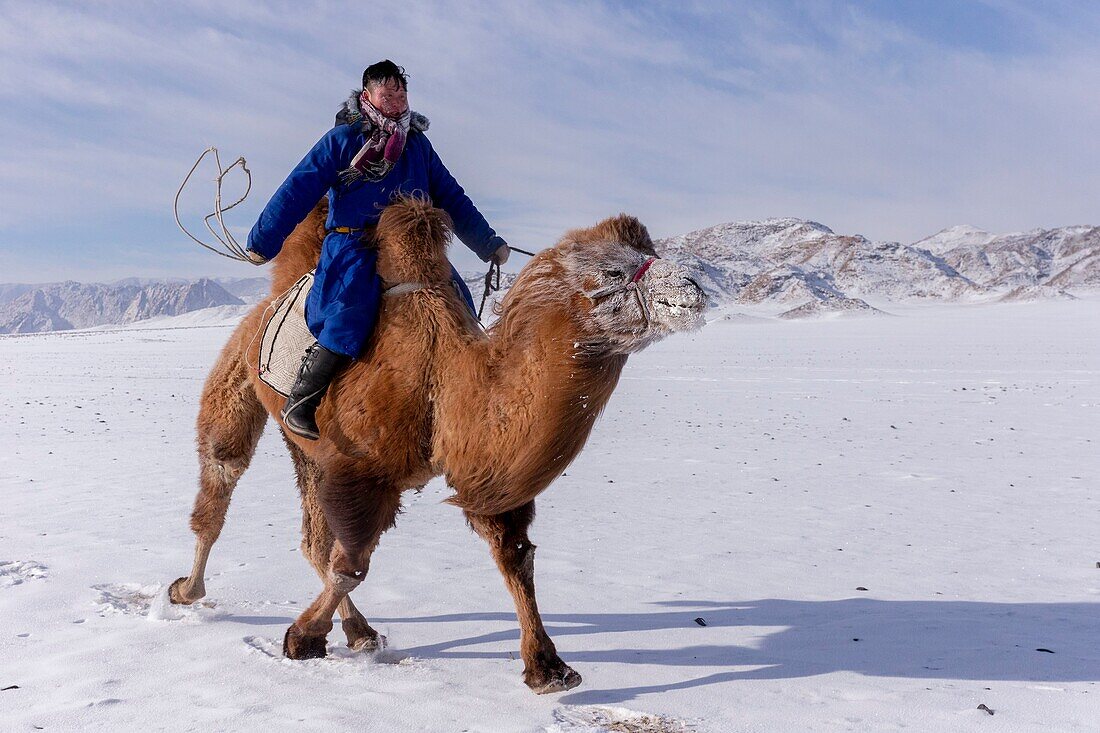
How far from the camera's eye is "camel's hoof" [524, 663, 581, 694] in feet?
11.1

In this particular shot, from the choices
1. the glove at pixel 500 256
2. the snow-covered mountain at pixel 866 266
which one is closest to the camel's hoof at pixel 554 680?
the glove at pixel 500 256

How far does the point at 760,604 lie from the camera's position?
4.68 metres

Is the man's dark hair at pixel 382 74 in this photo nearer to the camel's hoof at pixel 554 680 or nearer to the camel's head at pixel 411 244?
the camel's head at pixel 411 244

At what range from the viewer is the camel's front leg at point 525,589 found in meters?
3.40

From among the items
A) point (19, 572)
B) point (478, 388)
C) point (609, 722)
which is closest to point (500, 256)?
point (478, 388)

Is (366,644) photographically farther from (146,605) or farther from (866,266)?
(866,266)

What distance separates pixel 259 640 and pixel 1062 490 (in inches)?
280

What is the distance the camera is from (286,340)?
3750 millimetres

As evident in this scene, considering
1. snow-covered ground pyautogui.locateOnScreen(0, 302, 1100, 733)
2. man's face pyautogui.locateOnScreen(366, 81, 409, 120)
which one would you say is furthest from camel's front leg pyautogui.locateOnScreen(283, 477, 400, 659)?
man's face pyautogui.locateOnScreen(366, 81, 409, 120)

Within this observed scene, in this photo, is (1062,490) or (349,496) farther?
(1062,490)

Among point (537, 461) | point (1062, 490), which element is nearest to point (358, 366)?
point (537, 461)

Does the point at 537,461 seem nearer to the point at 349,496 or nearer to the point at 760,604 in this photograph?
the point at 349,496

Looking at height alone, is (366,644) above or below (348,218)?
below

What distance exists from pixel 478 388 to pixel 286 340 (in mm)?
1220
